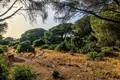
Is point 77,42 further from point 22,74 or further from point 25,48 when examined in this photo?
point 22,74

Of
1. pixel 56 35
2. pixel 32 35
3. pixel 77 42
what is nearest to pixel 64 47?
pixel 77 42

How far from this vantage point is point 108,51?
23203 millimetres

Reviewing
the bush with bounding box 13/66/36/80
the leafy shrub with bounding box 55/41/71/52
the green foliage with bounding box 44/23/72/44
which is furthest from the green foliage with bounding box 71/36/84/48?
the bush with bounding box 13/66/36/80

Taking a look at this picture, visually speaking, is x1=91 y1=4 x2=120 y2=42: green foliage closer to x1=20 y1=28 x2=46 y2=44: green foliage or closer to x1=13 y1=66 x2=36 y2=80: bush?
x1=13 y1=66 x2=36 y2=80: bush

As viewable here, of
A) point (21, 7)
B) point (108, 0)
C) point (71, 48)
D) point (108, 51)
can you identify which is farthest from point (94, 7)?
point (71, 48)

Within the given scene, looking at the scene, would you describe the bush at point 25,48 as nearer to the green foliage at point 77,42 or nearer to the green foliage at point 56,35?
the green foliage at point 77,42

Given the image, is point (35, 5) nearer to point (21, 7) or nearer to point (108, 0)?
point (21, 7)

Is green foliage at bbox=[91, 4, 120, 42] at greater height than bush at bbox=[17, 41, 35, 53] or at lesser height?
greater

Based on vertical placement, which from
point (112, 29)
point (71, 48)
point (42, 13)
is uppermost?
point (42, 13)

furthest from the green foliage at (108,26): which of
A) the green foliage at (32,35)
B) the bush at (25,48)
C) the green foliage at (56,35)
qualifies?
the green foliage at (32,35)

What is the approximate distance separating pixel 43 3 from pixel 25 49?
16.5 m

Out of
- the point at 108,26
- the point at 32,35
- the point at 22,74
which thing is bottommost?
the point at 32,35

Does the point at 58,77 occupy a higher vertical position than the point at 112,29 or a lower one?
lower

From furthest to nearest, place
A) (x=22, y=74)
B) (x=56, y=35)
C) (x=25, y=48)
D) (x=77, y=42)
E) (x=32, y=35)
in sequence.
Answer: (x=32, y=35) → (x=56, y=35) → (x=77, y=42) → (x=25, y=48) → (x=22, y=74)
